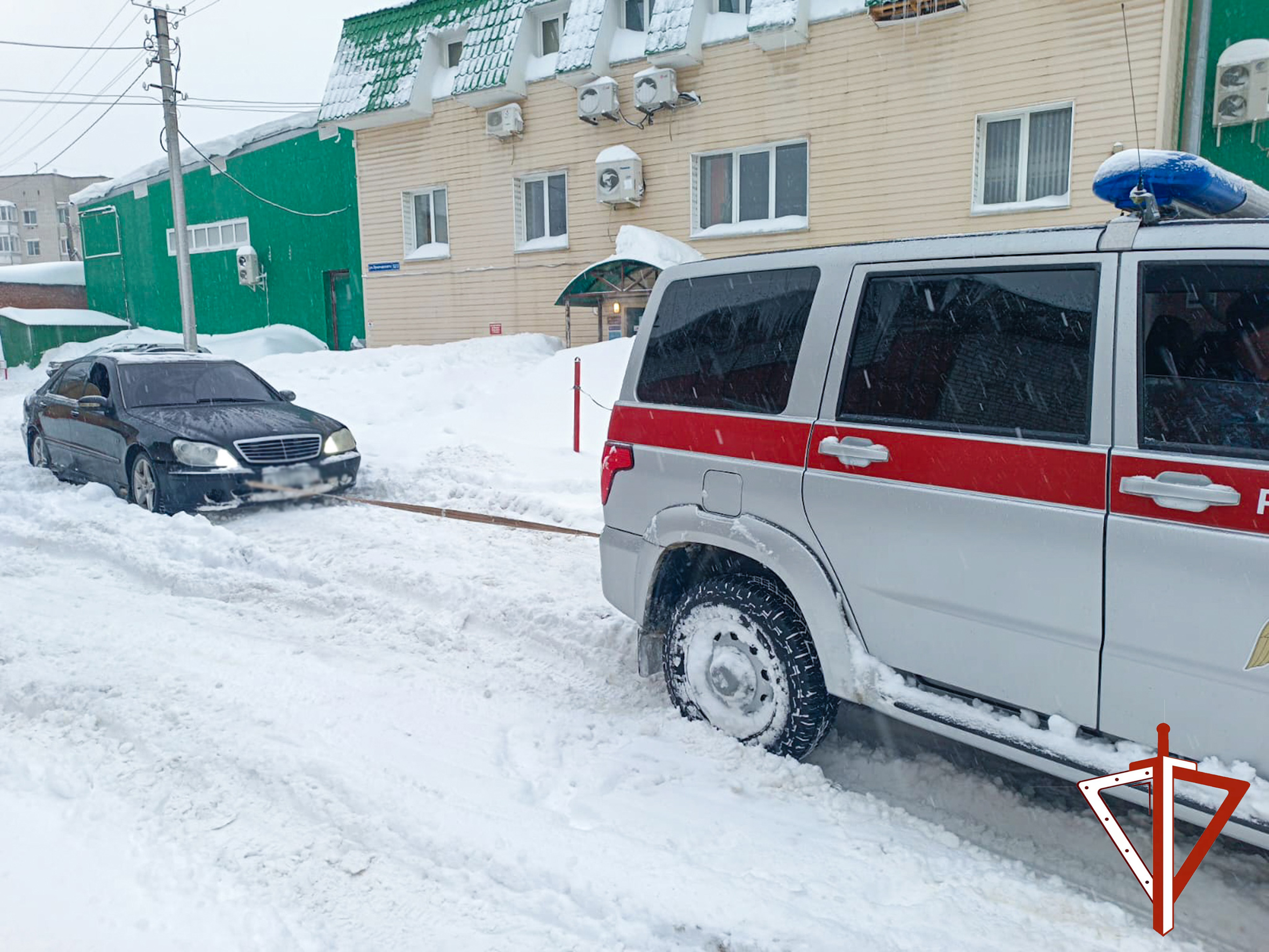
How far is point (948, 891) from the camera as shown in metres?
2.86

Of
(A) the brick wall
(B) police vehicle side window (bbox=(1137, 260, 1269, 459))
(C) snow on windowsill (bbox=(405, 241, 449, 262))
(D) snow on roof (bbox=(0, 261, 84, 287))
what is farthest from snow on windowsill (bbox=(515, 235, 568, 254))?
(D) snow on roof (bbox=(0, 261, 84, 287))

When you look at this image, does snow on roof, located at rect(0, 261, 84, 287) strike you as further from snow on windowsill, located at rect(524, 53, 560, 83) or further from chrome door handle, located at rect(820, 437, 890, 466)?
chrome door handle, located at rect(820, 437, 890, 466)

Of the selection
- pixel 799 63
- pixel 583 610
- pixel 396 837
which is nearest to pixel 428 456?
pixel 583 610

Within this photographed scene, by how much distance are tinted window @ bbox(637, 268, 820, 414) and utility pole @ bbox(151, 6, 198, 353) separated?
17.4 metres

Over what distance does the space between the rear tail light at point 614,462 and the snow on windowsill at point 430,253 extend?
53.0 feet

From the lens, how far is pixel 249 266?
85.4 feet

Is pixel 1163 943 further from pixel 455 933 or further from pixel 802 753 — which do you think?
pixel 455 933

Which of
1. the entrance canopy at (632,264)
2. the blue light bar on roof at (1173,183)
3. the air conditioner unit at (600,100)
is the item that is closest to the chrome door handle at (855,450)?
the blue light bar on roof at (1173,183)

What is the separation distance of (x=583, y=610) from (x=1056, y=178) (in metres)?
10.9

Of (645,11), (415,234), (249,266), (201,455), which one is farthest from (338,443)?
(249,266)

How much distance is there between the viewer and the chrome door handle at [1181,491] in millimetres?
2406

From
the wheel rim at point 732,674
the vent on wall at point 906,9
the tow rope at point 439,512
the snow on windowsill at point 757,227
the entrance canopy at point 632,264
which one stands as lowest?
the tow rope at point 439,512

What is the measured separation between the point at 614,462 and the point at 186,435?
533cm

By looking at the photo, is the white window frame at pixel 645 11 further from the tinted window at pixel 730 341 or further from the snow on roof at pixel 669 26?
the tinted window at pixel 730 341
